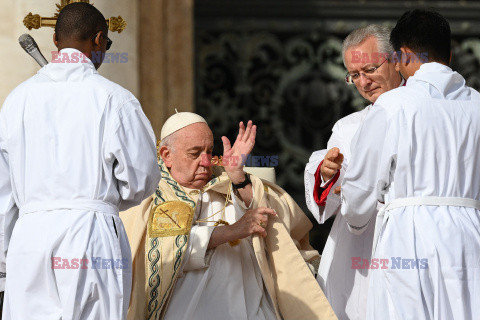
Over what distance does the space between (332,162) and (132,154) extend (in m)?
1.30

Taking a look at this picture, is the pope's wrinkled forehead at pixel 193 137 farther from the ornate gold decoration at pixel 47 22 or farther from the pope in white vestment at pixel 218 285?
the ornate gold decoration at pixel 47 22

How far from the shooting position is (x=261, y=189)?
6.23 meters

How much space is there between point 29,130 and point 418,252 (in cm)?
165

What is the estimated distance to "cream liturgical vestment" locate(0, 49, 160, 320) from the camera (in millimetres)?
4848

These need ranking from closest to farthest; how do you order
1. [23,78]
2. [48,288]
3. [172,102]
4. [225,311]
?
[48,288]
[225,311]
[23,78]
[172,102]

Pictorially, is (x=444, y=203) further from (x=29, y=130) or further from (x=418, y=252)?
(x=29, y=130)

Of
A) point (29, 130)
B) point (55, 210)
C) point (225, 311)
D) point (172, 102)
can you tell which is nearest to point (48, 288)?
point (55, 210)

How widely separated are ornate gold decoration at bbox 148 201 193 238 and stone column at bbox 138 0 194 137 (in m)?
2.11

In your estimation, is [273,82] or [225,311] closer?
[225,311]

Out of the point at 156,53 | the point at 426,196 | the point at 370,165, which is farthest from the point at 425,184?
the point at 156,53

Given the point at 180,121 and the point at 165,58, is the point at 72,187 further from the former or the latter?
the point at 165,58

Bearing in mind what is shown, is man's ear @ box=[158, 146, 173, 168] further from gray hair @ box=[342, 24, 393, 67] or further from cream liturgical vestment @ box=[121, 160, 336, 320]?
gray hair @ box=[342, 24, 393, 67]

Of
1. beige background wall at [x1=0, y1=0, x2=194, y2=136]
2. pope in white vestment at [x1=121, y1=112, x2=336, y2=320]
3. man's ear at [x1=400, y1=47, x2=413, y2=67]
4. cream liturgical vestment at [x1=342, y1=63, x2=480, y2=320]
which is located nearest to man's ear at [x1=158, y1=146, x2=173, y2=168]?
pope in white vestment at [x1=121, y1=112, x2=336, y2=320]

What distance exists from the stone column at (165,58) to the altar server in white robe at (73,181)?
3130 mm
